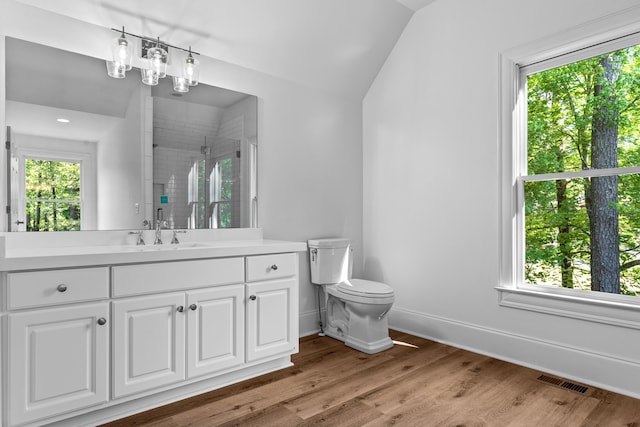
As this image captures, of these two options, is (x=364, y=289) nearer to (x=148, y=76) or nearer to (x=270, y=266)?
(x=270, y=266)

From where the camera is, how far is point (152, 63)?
97.5 inches

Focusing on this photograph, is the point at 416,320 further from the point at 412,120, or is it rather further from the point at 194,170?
the point at 194,170

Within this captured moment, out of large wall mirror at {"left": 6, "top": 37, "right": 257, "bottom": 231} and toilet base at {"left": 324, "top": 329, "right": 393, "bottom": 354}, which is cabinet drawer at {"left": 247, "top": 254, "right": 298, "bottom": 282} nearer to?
large wall mirror at {"left": 6, "top": 37, "right": 257, "bottom": 231}

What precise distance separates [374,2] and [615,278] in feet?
8.21

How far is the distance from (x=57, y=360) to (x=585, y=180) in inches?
118

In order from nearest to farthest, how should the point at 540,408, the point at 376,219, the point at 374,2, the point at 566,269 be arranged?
the point at 540,408
the point at 566,269
the point at 374,2
the point at 376,219

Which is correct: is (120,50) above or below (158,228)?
above

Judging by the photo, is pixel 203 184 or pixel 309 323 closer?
pixel 203 184

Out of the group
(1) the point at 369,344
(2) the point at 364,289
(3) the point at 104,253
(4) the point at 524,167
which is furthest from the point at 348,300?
(3) the point at 104,253

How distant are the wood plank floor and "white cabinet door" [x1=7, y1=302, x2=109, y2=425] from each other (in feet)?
0.84

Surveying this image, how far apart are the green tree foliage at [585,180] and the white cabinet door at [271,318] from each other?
5.35ft

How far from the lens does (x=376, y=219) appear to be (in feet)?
12.0

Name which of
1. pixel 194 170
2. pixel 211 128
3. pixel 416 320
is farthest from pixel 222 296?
pixel 416 320

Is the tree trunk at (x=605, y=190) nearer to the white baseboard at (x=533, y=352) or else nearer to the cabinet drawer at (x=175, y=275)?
the white baseboard at (x=533, y=352)
